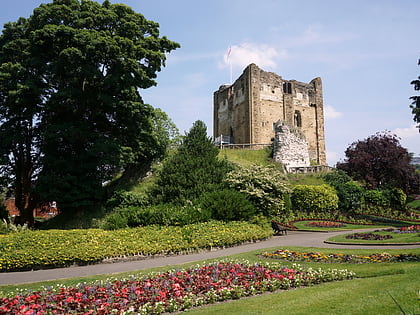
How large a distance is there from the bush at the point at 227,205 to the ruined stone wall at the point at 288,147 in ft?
59.0

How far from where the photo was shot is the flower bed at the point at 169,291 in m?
6.09

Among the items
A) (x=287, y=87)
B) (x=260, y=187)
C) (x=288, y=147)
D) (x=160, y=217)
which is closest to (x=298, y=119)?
(x=287, y=87)

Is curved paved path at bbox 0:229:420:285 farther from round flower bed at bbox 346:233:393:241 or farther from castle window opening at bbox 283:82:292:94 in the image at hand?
castle window opening at bbox 283:82:292:94

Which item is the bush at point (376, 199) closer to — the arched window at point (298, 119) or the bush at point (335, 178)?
the bush at point (335, 178)

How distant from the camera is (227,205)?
16.2 meters

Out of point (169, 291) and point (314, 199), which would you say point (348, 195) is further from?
point (169, 291)

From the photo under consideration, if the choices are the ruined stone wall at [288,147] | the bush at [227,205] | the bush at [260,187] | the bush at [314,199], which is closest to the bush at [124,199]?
the bush at [227,205]

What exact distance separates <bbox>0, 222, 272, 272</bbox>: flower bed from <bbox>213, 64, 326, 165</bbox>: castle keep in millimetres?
28432

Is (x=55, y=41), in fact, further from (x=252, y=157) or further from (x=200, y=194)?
(x=252, y=157)

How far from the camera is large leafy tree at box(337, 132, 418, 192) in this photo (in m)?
31.4

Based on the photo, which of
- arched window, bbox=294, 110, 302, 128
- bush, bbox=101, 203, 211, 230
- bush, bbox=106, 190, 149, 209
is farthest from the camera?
arched window, bbox=294, 110, 302, 128

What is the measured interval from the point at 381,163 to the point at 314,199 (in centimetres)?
1153

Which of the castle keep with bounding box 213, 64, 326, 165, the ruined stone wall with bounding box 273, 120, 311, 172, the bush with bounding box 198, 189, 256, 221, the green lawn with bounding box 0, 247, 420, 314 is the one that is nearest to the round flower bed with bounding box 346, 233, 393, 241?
the bush with bounding box 198, 189, 256, 221

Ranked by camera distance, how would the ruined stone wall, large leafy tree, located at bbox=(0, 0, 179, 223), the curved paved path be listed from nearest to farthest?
the curved paved path → large leafy tree, located at bbox=(0, 0, 179, 223) → the ruined stone wall
